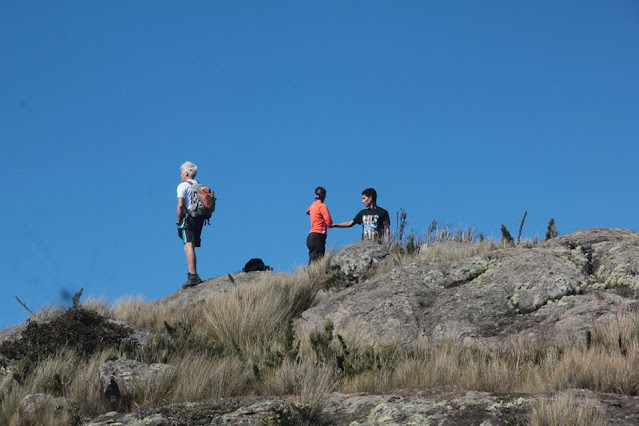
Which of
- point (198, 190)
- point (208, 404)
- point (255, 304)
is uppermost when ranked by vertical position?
point (198, 190)

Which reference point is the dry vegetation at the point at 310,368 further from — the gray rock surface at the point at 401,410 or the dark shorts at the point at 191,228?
the dark shorts at the point at 191,228

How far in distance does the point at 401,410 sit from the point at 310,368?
67.9 inches

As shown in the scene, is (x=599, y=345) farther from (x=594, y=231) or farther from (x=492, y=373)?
(x=594, y=231)

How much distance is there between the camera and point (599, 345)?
29.1 ft

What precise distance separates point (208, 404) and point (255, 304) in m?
5.66

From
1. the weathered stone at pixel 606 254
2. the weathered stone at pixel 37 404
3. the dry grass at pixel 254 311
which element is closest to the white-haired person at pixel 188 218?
the dry grass at pixel 254 311

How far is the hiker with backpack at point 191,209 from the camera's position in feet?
51.4

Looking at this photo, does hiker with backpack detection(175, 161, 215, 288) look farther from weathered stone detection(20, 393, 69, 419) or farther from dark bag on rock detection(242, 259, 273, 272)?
weathered stone detection(20, 393, 69, 419)

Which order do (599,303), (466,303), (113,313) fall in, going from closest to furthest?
(599,303) → (466,303) → (113,313)

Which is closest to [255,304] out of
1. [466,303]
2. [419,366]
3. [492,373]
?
[466,303]

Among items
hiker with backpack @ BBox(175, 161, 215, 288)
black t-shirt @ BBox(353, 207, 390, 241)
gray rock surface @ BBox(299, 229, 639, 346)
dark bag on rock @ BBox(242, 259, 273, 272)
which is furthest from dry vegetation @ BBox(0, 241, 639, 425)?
dark bag on rock @ BBox(242, 259, 273, 272)

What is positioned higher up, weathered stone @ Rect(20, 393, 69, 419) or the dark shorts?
the dark shorts

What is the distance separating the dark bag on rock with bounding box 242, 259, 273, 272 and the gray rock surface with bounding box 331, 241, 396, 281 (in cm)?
301

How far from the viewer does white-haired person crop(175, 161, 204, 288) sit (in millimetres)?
15711
